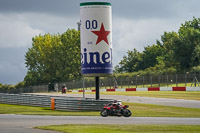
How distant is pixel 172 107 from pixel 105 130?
20.1m

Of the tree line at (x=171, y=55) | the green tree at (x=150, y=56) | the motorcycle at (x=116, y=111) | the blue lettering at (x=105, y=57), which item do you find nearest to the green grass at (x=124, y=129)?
the motorcycle at (x=116, y=111)

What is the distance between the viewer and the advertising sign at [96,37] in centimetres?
3666

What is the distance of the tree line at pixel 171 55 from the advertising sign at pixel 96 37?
53.2 metres

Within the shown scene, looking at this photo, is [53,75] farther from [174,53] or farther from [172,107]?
[172,107]

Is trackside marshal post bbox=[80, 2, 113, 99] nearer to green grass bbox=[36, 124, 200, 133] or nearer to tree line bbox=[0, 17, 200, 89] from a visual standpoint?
green grass bbox=[36, 124, 200, 133]

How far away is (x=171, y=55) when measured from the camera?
10956 centimetres

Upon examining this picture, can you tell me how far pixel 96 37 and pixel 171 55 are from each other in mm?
74174

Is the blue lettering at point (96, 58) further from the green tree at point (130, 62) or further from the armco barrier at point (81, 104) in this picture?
the green tree at point (130, 62)

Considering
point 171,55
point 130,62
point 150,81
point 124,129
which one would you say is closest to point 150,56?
point 130,62

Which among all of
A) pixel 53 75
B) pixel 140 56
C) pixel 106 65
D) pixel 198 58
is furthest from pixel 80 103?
pixel 140 56

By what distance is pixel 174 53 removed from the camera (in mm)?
106562

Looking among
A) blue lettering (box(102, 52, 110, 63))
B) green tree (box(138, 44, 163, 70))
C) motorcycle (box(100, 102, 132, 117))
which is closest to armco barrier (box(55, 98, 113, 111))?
blue lettering (box(102, 52, 110, 63))

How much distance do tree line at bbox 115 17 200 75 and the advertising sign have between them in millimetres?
53248

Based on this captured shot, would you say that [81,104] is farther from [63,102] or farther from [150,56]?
[150,56]
